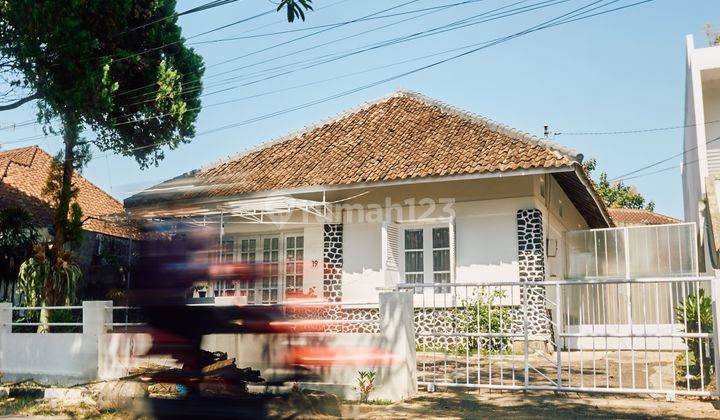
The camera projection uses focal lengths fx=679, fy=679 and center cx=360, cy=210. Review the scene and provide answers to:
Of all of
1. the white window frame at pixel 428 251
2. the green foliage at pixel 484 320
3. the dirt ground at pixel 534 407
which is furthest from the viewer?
the white window frame at pixel 428 251

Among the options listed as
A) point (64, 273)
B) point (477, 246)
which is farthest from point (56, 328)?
point (477, 246)

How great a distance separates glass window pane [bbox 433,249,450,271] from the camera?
13484 mm

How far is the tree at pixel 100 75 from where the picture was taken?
1433 centimetres

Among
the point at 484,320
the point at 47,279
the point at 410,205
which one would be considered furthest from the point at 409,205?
the point at 47,279

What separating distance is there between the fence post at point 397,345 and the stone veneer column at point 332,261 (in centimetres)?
639

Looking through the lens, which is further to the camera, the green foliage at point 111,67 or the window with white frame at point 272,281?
the green foliage at point 111,67

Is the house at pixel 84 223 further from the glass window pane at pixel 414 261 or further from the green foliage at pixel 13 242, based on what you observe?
the glass window pane at pixel 414 261

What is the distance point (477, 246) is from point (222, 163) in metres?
7.01

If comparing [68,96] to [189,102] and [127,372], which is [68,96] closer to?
[189,102]

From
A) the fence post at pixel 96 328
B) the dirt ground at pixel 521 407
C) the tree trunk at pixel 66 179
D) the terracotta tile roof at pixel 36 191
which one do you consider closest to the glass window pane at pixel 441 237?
the dirt ground at pixel 521 407

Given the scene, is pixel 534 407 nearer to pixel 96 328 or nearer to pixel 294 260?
pixel 96 328

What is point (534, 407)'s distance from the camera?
714 cm

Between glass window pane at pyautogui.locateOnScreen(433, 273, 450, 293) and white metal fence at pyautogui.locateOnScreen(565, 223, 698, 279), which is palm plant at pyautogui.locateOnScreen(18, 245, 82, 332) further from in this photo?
white metal fence at pyautogui.locateOnScreen(565, 223, 698, 279)

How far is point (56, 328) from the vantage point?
13.2 meters
